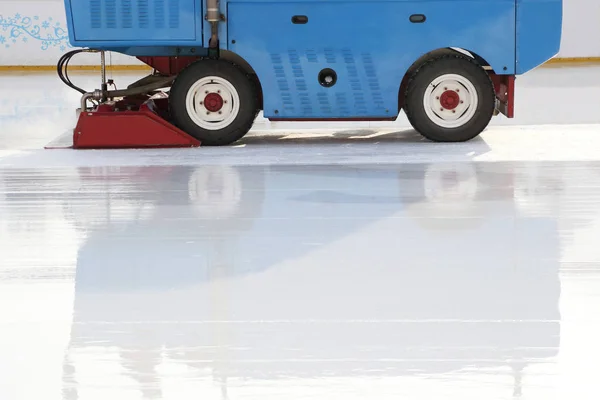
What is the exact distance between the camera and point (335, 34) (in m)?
8.09

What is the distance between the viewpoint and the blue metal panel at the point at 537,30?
26.4 feet

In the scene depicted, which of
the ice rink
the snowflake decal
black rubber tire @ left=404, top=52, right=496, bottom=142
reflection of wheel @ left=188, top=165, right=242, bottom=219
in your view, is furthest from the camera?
the snowflake decal

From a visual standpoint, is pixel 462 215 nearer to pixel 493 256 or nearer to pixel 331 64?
pixel 493 256

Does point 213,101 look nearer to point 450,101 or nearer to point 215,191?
point 450,101

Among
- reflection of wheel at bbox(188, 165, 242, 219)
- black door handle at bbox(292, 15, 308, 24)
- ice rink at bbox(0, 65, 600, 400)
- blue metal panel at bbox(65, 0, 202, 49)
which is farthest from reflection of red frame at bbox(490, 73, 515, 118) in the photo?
reflection of wheel at bbox(188, 165, 242, 219)

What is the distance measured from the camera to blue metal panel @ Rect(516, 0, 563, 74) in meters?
8.04

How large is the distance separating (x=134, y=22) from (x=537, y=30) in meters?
2.75

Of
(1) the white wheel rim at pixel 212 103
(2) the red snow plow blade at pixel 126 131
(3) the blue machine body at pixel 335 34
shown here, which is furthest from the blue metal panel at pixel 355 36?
(2) the red snow plow blade at pixel 126 131

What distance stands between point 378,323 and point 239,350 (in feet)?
1.65

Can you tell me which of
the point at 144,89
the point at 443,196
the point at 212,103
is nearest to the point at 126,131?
the point at 144,89

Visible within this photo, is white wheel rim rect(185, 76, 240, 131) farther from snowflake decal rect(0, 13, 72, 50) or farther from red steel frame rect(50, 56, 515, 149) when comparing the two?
snowflake decal rect(0, 13, 72, 50)

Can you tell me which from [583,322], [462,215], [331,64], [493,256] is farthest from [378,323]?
[331,64]

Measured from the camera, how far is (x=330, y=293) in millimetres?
4094

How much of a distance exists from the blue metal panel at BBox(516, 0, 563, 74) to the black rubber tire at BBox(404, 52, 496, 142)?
30cm
